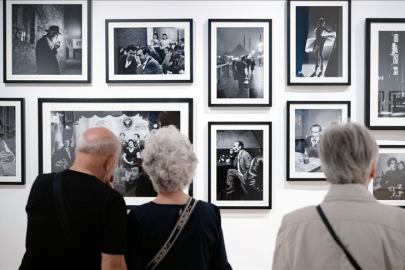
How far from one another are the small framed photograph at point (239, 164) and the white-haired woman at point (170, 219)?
1.04 meters

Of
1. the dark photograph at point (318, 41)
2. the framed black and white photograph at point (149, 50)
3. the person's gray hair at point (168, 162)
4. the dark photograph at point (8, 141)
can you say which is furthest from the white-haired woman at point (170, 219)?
the dark photograph at point (8, 141)

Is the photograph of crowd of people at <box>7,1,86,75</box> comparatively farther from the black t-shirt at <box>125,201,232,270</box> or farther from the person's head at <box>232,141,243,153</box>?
the black t-shirt at <box>125,201,232,270</box>

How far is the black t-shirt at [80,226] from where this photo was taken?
161 centimetres

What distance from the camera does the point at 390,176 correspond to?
279cm

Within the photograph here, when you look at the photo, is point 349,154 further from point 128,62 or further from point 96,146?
point 128,62

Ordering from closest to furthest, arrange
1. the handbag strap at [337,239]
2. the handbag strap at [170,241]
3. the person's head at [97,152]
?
the handbag strap at [337,239] < the handbag strap at [170,241] < the person's head at [97,152]

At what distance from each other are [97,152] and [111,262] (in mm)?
470

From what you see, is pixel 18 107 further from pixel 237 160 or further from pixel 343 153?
pixel 343 153

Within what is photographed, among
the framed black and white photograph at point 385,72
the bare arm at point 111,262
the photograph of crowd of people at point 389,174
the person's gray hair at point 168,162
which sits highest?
the framed black and white photograph at point 385,72

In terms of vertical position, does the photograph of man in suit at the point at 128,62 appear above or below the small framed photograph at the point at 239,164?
above

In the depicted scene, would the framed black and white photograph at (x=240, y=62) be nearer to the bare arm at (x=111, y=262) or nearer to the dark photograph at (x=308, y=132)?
the dark photograph at (x=308, y=132)

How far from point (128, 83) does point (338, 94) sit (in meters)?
1.48

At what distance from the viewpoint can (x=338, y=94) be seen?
9.14ft

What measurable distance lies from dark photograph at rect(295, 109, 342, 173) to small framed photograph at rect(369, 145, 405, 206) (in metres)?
0.41
